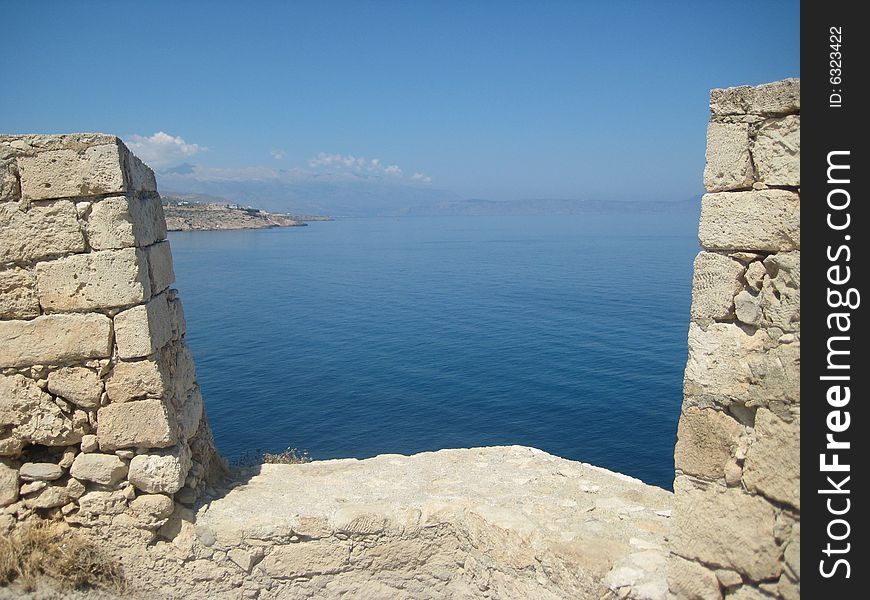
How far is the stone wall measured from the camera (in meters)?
3.92

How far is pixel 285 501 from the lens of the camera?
6.21 metres

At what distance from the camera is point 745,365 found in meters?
4.16

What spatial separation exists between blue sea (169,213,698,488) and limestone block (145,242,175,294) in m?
12.5

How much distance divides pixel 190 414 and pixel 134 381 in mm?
847

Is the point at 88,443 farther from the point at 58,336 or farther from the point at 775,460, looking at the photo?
the point at 775,460

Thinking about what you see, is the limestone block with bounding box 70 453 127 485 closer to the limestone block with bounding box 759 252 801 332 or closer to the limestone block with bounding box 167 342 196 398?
the limestone block with bounding box 167 342 196 398

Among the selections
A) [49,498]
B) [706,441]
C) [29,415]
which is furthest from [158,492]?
[706,441]

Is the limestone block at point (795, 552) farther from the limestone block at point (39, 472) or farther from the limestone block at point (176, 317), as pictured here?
the limestone block at point (39, 472)

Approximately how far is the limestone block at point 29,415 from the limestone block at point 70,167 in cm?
162

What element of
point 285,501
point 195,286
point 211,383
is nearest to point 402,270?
point 195,286

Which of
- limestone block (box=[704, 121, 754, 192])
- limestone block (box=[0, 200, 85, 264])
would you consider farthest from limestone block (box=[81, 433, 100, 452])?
limestone block (box=[704, 121, 754, 192])
